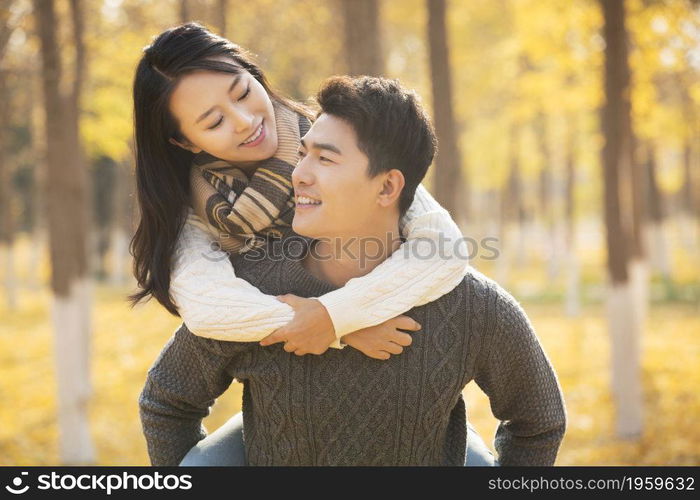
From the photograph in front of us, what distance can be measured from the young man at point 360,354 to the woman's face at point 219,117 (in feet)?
0.89

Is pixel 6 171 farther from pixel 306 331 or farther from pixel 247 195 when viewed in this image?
pixel 306 331

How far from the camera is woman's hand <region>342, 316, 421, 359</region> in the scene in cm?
211

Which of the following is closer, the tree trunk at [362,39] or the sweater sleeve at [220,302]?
the sweater sleeve at [220,302]

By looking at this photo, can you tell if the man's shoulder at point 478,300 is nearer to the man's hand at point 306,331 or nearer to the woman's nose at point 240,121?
the man's hand at point 306,331

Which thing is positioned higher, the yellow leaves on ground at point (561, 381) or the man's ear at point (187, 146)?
the man's ear at point (187, 146)

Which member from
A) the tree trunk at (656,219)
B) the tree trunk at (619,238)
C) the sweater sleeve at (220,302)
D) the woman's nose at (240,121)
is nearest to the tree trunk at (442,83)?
the tree trunk at (619,238)

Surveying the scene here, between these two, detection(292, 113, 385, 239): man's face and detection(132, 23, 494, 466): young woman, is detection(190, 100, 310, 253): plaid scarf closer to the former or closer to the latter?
detection(132, 23, 494, 466): young woman

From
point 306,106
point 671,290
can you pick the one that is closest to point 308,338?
point 306,106

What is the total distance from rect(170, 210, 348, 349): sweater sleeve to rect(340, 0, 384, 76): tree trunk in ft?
12.1

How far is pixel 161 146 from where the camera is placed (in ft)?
7.80

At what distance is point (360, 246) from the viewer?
222 cm

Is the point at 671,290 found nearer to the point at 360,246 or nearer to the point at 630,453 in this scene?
the point at 630,453

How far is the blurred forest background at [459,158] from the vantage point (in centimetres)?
770

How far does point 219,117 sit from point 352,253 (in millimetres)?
556
